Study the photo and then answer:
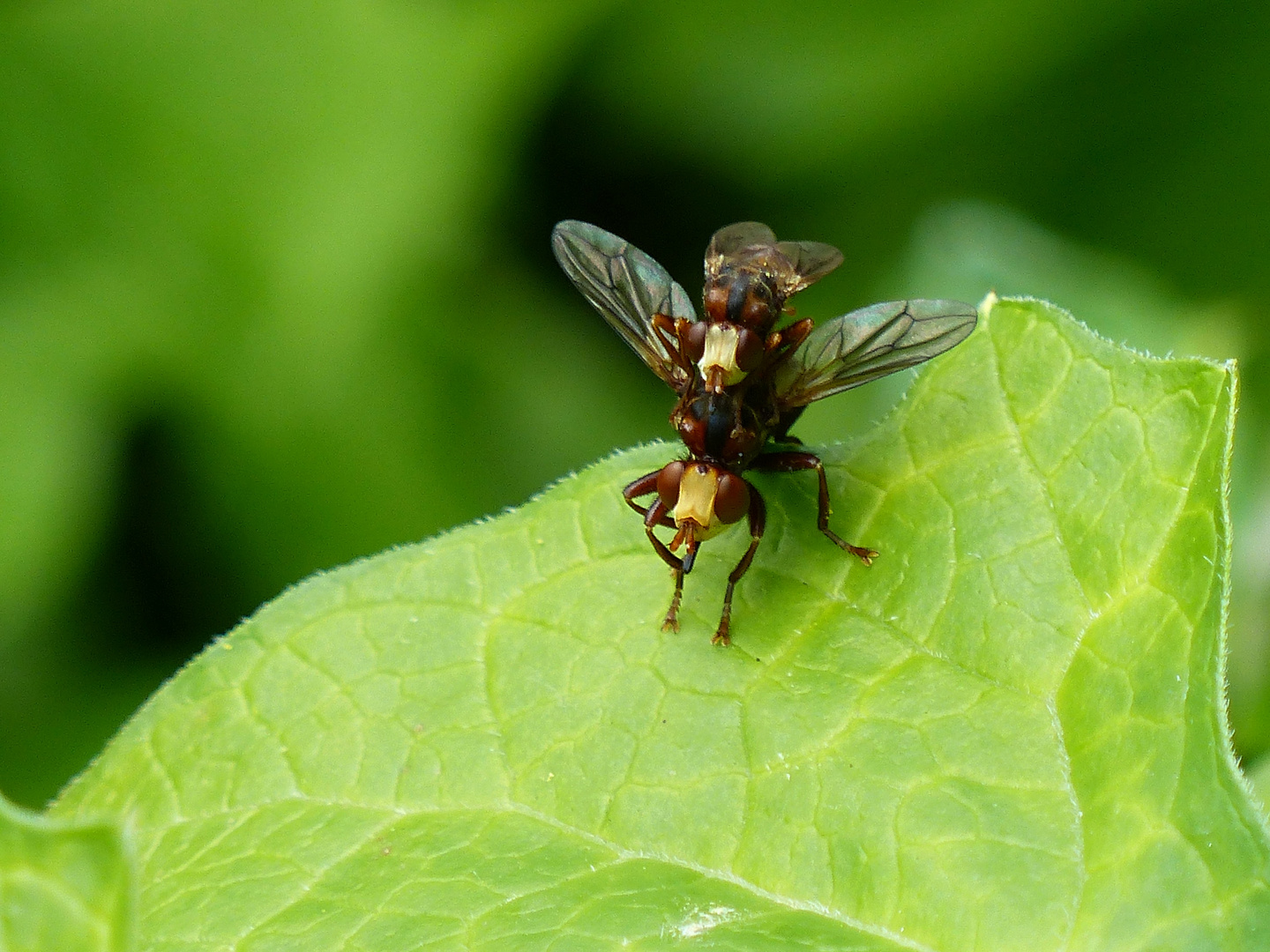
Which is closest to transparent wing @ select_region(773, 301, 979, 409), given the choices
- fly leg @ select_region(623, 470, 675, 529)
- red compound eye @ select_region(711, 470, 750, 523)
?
red compound eye @ select_region(711, 470, 750, 523)

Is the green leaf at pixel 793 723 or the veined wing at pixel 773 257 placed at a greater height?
the veined wing at pixel 773 257

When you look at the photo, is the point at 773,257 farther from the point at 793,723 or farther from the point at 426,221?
the point at 426,221

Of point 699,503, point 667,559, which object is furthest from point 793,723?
point 699,503

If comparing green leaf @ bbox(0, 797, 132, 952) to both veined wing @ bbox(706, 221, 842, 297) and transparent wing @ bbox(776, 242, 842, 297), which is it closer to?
veined wing @ bbox(706, 221, 842, 297)

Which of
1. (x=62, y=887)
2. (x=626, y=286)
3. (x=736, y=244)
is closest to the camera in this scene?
(x=62, y=887)

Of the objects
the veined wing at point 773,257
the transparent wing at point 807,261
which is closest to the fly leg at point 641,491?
the veined wing at point 773,257

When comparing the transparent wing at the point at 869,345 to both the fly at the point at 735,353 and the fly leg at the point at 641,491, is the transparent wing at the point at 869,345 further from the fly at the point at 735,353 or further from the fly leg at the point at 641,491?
the fly leg at the point at 641,491

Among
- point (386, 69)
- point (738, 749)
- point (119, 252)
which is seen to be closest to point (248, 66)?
point (386, 69)
